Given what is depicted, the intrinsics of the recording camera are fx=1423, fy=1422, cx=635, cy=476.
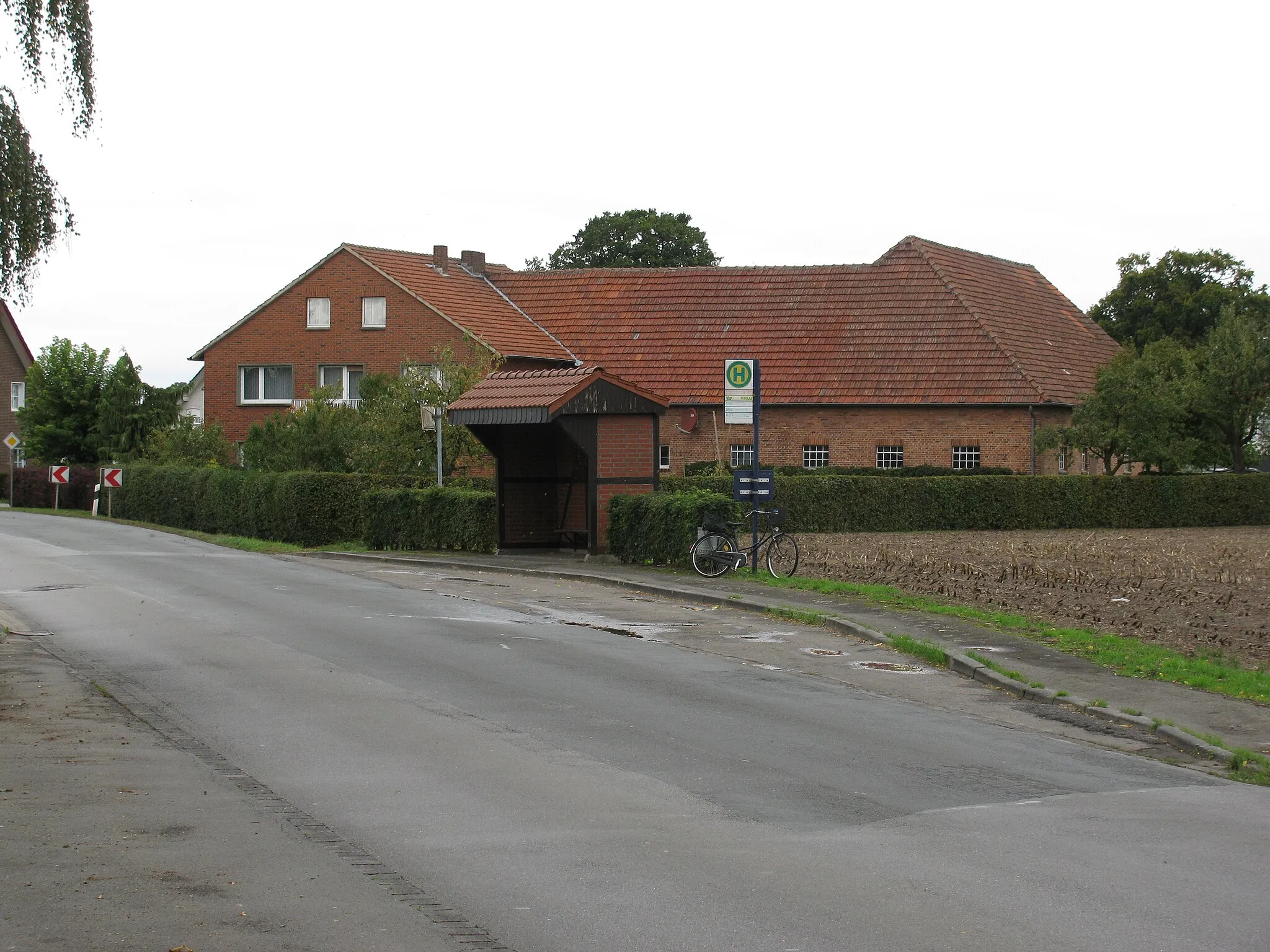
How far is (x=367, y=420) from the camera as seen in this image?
115 feet

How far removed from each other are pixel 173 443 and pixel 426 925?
43072mm

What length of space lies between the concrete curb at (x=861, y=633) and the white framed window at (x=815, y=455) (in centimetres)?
2052

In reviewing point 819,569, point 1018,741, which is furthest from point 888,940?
point 819,569

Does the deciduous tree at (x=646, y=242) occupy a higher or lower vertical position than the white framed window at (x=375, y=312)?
higher

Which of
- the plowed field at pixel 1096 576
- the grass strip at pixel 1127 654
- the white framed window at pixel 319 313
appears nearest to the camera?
the grass strip at pixel 1127 654

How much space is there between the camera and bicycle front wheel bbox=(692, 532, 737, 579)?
22.4m

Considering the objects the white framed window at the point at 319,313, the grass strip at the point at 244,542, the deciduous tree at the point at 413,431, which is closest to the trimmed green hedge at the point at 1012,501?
the deciduous tree at the point at 413,431

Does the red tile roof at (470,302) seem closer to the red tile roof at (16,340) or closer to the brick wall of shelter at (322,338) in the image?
the brick wall of shelter at (322,338)

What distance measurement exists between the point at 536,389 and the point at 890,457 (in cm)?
2289

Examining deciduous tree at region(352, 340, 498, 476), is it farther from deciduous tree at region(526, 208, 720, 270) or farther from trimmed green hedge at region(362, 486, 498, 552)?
deciduous tree at region(526, 208, 720, 270)

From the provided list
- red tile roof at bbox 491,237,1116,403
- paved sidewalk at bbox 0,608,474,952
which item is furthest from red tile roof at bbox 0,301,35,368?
paved sidewalk at bbox 0,608,474,952

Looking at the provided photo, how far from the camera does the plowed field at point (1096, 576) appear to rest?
16.3m

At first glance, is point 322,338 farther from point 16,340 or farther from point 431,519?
point 16,340

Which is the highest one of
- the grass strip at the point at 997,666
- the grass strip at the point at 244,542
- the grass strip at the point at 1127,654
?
the grass strip at the point at 244,542
